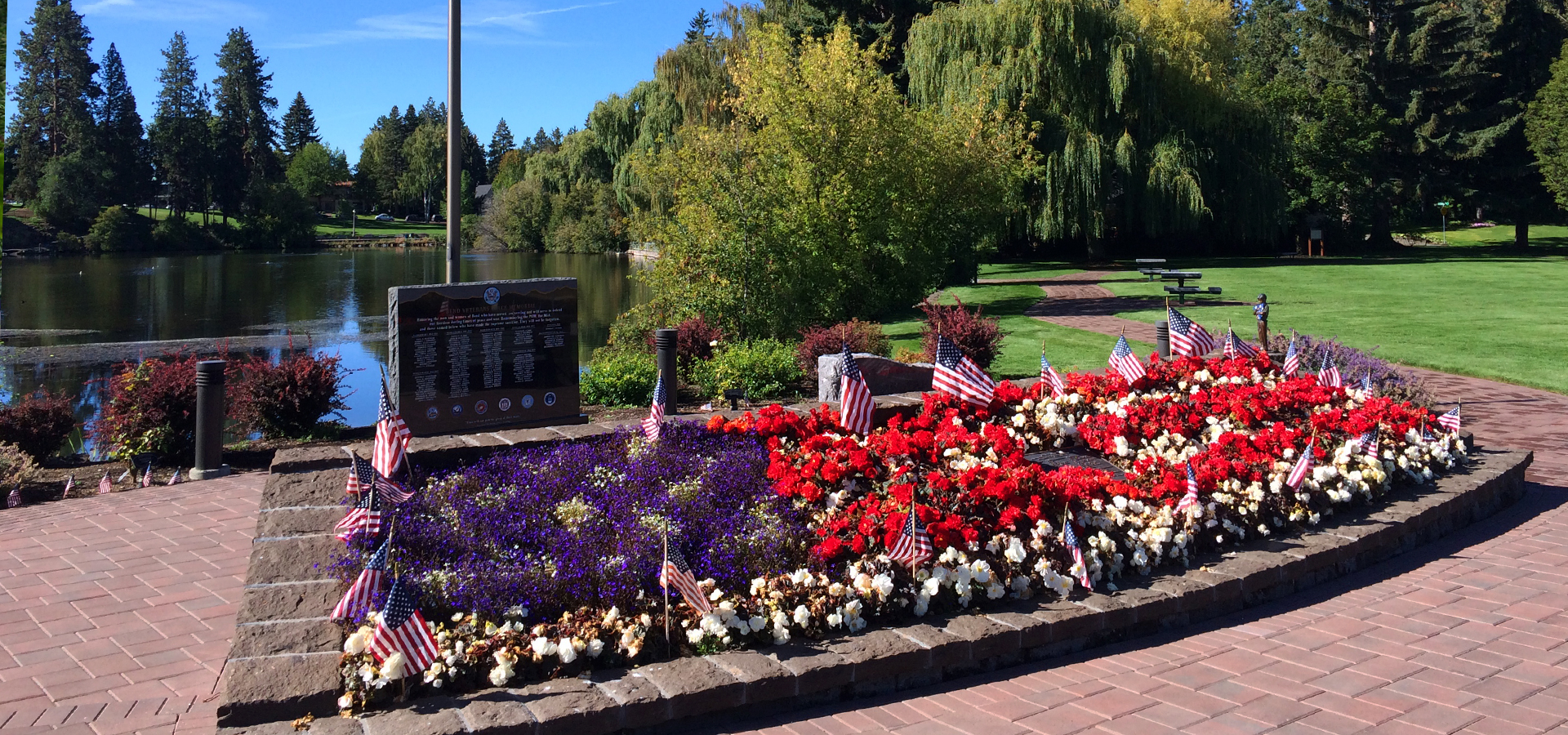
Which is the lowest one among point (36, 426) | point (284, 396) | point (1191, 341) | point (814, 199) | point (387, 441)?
point (36, 426)

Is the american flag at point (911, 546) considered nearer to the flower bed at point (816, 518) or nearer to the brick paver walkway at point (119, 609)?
the flower bed at point (816, 518)

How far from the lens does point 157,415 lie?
1034 cm

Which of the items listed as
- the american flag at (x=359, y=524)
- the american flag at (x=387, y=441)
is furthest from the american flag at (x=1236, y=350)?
the american flag at (x=359, y=524)

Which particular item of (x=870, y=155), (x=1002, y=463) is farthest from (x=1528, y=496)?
(x=870, y=155)

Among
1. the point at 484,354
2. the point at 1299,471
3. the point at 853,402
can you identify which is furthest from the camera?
the point at 484,354

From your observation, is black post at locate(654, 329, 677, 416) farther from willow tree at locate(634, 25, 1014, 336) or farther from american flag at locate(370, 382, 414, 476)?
american flag at locate(370, 382, 414, 476)

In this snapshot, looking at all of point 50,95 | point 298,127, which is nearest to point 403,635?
point 50,95

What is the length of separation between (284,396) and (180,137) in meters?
82.4

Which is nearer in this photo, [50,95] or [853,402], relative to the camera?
[853,402]

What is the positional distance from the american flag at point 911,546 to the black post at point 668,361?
251 inches

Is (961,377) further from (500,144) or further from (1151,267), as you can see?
(500,144)

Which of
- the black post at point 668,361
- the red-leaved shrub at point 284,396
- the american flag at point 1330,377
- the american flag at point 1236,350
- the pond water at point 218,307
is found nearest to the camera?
the american flag at point 1330,377

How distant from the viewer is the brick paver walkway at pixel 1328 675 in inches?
168

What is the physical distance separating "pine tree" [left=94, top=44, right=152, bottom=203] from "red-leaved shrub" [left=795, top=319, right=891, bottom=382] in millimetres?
77124
